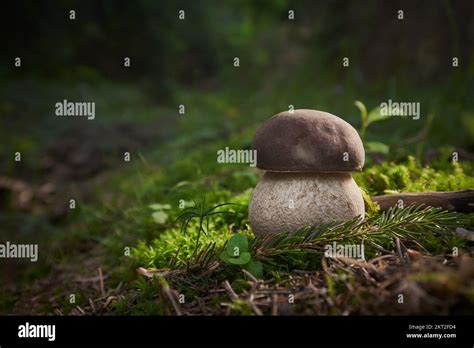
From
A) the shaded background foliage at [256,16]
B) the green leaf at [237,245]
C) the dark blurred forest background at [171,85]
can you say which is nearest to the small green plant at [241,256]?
the green leaf at [237,245]

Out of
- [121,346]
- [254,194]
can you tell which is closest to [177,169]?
[254,194]

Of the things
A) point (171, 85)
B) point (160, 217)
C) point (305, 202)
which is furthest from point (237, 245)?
point (171, 85)

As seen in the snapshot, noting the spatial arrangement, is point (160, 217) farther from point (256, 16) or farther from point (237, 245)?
point (256, 16)

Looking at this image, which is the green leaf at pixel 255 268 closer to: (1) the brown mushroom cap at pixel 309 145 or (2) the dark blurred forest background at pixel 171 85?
(1) the brown mushroom cap at pixel 309 145

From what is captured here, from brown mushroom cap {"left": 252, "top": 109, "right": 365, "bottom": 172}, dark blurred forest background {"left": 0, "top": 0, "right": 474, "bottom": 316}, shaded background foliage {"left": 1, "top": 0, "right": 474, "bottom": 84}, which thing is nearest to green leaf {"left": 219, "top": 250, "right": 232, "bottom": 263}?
brown mushroom cap {"left": 252, "top": 109, "right": 365, "bottom": 172}

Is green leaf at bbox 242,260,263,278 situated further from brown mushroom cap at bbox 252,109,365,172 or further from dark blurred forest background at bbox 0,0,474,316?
dark blurred forest background at bbox 0,0,474,316
